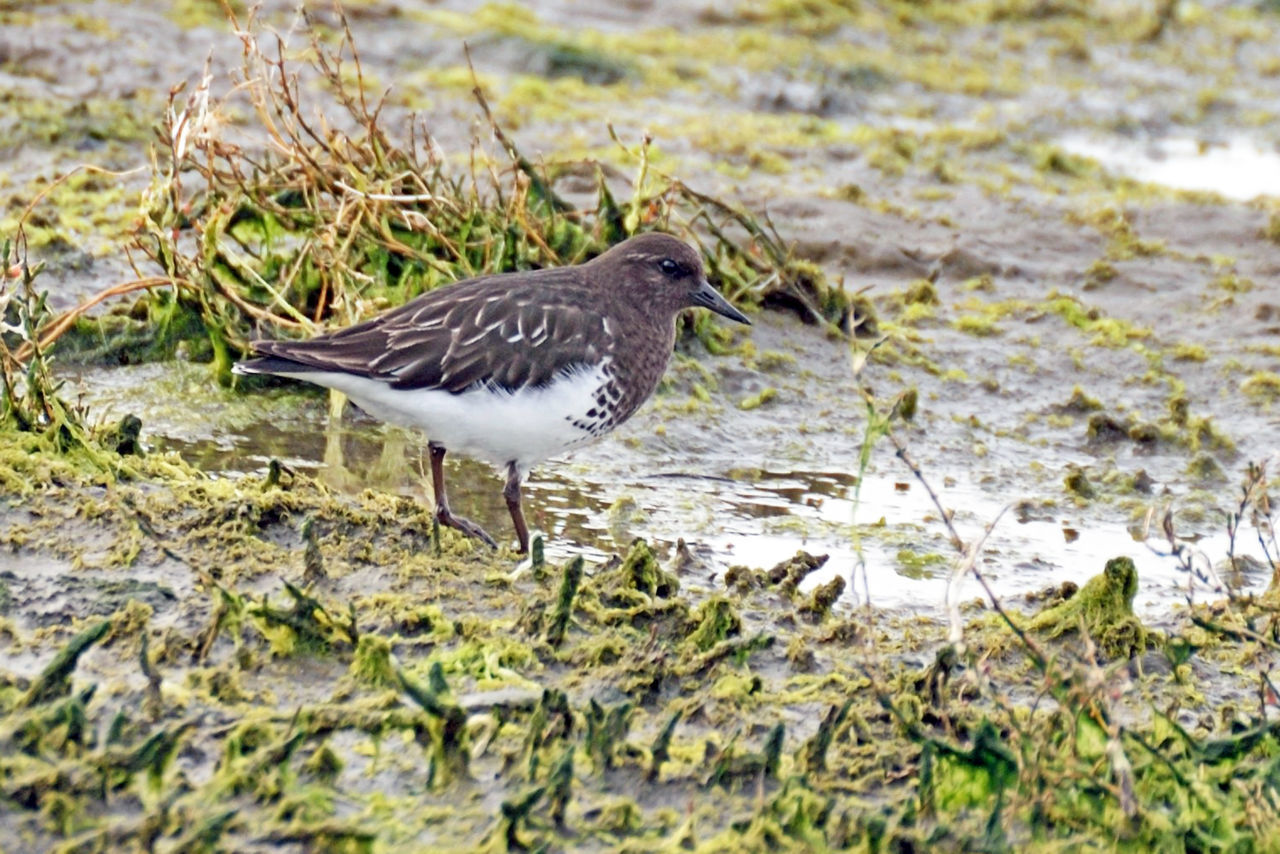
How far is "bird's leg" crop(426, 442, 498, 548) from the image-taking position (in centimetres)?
615

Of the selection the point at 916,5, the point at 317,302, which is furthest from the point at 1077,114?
the point at 317,302

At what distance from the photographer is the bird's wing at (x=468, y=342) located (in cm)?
600

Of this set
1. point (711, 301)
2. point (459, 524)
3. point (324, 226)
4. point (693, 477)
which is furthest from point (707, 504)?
point (324, 226)

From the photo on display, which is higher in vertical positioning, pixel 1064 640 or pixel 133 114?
pixel 133 114

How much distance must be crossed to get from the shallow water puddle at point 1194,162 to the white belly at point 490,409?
760 centimetres

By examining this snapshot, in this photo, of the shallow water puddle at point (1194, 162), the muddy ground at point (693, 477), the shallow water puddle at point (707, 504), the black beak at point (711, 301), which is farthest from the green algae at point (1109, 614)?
the shallow water puddle at point (1194, 162)

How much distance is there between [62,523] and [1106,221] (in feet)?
25.1

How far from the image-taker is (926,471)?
7.84 meters

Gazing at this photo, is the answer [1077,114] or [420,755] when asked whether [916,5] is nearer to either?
[1077,114]

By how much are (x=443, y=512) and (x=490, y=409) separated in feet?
1.42

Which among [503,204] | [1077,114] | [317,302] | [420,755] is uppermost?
[1077,114]

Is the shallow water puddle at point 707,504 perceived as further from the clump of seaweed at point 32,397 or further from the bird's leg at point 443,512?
the clump of seaweed at point 32,397

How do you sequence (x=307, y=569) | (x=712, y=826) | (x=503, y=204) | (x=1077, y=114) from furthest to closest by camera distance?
1. (x=1077, y=114)
2. (x=503, y=204)
3. (x=307, y=569)
4. (x=712, y=826)

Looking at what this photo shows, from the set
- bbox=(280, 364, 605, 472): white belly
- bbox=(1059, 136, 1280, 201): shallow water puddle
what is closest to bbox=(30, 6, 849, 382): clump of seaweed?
bbox=(280, 364, 605, 472): white belly
